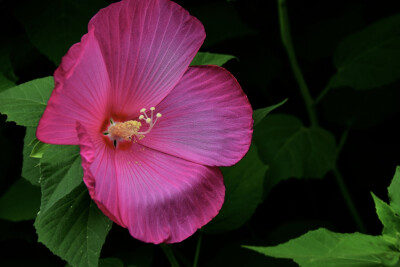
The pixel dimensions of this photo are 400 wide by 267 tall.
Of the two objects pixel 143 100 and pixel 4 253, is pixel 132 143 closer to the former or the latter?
pixel 143 100

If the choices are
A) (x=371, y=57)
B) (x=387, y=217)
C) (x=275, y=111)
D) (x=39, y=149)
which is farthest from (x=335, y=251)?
(x=275, y=111)

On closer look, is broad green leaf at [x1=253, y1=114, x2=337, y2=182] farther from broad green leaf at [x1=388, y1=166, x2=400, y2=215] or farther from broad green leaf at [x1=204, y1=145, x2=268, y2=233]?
broad green leaf at [x1=388, y1=166, x2=400, y2=215]

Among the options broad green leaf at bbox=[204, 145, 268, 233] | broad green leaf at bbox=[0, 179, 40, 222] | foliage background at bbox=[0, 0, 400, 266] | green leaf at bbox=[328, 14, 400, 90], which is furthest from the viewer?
green leaf at bbox=[328, 14, 400, 90]

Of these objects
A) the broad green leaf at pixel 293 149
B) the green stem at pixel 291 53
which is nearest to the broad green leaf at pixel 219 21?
the green stem at pixel 291 53

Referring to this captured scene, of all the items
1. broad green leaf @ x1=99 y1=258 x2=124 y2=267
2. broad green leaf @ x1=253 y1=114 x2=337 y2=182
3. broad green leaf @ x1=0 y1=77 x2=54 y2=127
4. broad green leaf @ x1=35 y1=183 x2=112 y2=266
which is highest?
broad green leaf @ x1=0 y1=77 x2=54 y2=127

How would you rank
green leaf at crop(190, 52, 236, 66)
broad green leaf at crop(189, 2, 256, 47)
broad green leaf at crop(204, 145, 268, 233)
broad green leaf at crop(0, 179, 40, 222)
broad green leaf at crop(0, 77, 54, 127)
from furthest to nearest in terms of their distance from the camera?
broad green leaf at crop(189, 2, 256, 47)
broad green leaf at crop(0, 179, 40, 222)
broad green leaf at crop(204, 145, 268, 233)
green leaf at crop(190, 52, 236, 66)
broad green leaf at crop(0, 77, 54, 127)

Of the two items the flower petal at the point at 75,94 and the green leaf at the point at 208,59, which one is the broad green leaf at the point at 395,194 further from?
the flower petal at the point at 75,94

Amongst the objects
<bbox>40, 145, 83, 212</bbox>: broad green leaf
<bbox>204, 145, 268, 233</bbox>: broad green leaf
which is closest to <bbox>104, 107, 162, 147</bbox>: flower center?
<bbox>40, 145, 83, 212</bbox>: broad green leaf
